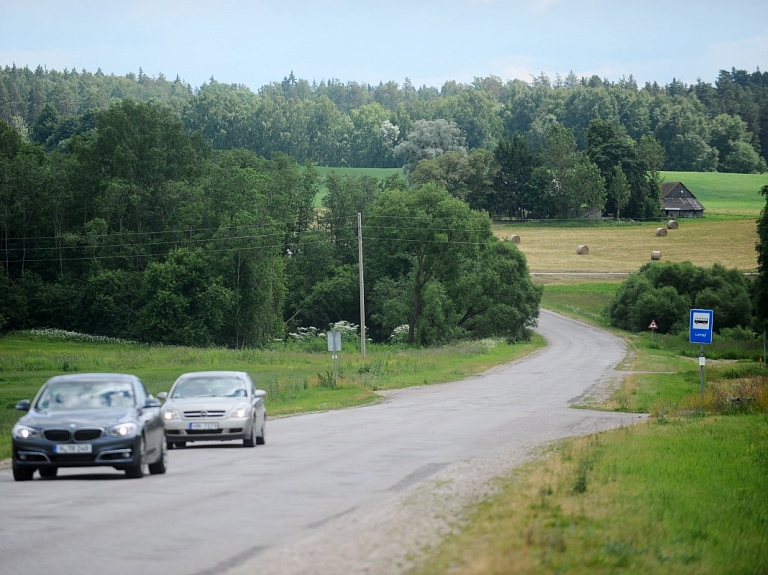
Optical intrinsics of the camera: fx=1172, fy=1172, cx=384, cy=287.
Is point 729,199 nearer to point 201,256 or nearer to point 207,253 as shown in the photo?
point 207,253

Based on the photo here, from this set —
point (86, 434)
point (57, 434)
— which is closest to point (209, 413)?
point (86, 434)

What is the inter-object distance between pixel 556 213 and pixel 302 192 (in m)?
56.5

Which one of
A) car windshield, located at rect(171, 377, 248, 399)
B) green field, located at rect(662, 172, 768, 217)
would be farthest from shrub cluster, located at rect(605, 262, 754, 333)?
car windshield, located at rect(171, 377, 248, 399)

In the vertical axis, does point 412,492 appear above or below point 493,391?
above

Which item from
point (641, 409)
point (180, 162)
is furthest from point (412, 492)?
point (180, 162)

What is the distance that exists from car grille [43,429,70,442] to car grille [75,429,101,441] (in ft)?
0.50

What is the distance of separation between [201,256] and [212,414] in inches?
2917

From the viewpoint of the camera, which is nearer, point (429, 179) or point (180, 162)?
point (180, 162)

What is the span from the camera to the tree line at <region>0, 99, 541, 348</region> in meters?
97.0

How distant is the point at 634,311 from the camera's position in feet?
337

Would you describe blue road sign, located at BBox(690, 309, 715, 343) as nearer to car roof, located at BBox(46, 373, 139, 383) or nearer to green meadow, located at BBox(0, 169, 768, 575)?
green meadow, located at BBox(0, 169, 768, 575)

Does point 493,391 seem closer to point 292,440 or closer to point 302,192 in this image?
point 292,440

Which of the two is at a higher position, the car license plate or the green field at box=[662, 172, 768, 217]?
the green field at box=[662, 172, 768, 217]

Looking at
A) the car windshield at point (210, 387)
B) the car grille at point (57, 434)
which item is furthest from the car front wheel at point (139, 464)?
the car windshield at point (210, 387)
